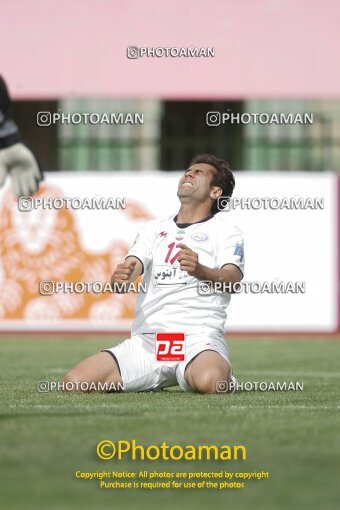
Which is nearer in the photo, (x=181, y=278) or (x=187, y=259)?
(x=187, y=259)

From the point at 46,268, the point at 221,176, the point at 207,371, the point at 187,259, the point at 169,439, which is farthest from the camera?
the point at 46,268

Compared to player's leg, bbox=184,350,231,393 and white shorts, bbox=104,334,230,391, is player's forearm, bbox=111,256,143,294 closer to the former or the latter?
white shorts, bbox=104,334,230,391

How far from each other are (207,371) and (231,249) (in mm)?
863

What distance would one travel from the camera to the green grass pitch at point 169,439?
16.6 ft

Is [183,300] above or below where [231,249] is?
below

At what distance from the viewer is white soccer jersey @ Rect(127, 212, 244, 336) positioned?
876 cm

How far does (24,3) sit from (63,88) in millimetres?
1483

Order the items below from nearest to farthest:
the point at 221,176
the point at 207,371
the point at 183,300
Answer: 1. the point at 207,371
2. the point at 183,300
3. the point at 221,176

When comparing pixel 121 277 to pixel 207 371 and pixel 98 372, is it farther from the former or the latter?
pixel 207 371

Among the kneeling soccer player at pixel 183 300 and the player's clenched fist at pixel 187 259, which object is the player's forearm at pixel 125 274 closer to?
the kneeling soccer player at pixel 183 300

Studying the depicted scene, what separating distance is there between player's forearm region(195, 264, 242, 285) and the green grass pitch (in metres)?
0.76

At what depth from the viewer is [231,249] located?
28.6ft

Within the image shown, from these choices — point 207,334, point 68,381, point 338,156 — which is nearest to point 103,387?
point 68,381

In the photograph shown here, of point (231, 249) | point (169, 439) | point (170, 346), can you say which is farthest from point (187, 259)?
point (169, 439)
